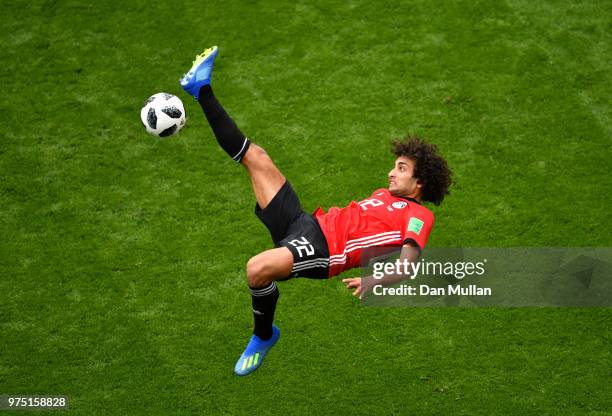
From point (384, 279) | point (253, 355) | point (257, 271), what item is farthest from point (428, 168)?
point (253, 355)

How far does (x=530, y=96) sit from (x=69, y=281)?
20.0ft

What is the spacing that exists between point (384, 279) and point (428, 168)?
1.34 m

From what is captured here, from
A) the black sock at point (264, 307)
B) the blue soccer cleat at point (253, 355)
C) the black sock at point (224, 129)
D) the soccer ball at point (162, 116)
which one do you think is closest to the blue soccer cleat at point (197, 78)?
the black sock at point (224, 129)

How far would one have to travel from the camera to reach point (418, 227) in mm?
7402

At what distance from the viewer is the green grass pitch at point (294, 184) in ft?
27.6

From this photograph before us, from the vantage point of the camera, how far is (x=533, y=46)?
11898mm

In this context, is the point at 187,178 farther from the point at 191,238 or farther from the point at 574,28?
the point at 574,28

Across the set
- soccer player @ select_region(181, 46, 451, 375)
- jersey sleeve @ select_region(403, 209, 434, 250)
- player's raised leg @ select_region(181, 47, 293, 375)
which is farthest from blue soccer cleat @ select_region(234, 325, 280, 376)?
jersey sleeve @ select_region(403, 209, 434, 250)

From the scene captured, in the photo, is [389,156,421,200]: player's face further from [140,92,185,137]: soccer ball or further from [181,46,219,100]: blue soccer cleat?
[140,92,185,137]: soccer ball

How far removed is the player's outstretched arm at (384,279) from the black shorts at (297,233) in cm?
42

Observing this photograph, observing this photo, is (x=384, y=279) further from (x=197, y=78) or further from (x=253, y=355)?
(x=197, y=78)

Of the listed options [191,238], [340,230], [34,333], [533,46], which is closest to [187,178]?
[191,238]

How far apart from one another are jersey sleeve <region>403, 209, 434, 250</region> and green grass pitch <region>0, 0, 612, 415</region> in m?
1.72

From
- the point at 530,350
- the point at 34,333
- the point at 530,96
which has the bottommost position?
the point at 34,333
